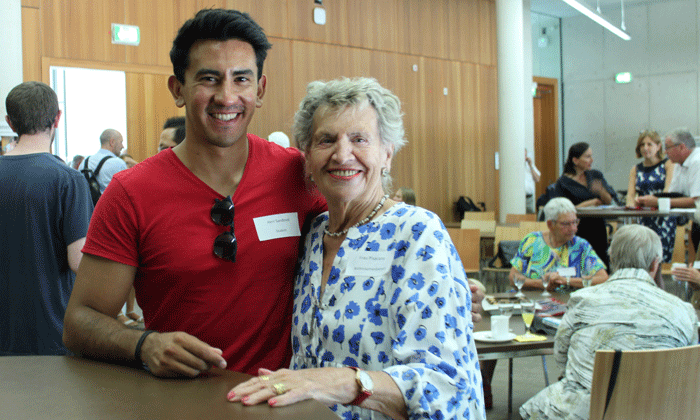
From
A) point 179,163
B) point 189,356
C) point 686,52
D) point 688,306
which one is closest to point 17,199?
point 179,163

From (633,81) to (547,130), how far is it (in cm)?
216

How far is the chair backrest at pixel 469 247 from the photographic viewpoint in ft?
23.1

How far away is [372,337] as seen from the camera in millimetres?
1451

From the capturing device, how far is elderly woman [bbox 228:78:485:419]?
1.32 meters

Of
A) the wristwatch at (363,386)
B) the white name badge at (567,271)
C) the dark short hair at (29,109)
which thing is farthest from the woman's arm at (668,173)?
the wristwatch at (363,386)

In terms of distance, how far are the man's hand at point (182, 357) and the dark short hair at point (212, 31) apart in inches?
29.8

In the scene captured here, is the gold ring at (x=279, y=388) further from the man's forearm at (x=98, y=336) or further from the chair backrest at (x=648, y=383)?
the chair backrest at (x=648, y=383)

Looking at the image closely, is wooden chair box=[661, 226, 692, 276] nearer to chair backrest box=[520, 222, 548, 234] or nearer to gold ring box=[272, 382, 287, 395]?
chair backrest box=[520, 222, 548, 234]

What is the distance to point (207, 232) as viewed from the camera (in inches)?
61.6

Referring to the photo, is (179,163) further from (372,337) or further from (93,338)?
(372,337)

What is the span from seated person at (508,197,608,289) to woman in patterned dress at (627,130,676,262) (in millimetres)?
2385

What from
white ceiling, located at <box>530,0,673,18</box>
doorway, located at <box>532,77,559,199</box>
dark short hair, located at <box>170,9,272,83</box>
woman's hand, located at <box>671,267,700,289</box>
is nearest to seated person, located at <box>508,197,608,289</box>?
woman's hand, located at <box>671,267,700,289</box>

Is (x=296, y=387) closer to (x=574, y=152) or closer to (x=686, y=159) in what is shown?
(x=686, y=159)

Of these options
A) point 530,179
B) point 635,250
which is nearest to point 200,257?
point 635,250
